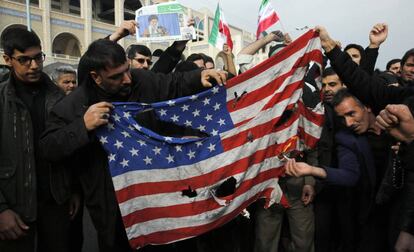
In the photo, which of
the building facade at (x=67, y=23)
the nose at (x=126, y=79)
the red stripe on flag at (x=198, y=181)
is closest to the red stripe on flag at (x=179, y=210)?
the red stripe on flag at (x=198, y=181)

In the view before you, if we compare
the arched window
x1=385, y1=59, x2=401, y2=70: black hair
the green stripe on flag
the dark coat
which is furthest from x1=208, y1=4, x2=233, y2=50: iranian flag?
the arched window

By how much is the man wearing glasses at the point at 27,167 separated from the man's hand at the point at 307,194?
1.90m

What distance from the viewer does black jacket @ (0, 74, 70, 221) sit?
2199 mm

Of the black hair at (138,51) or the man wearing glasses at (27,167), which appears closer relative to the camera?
the man wearing glasses at (27,167)

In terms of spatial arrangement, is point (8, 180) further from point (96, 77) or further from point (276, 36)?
point (276, 36)

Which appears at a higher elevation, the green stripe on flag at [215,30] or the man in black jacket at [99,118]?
the green stripe on flag at [215,30]

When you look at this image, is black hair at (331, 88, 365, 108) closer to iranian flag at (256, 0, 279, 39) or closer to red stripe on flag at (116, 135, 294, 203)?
red stripe on flag at (116, 135, 294, 203)

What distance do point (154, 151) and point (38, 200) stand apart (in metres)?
0.89

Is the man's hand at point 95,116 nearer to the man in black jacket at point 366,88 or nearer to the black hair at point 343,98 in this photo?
the man in black jacket at point 366,88

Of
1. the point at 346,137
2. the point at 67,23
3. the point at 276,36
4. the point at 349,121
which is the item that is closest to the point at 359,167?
the point at 346,137

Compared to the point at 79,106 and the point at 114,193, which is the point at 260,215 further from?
the point at 79,106

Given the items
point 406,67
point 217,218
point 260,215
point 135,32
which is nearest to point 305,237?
point 260,215

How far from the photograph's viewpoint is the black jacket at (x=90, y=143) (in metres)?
2.04

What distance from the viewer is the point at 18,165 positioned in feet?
7.27
